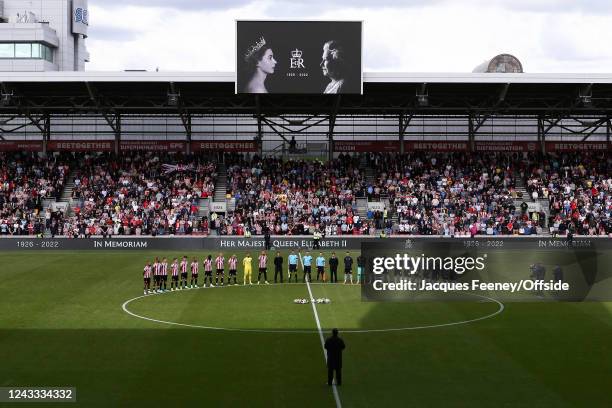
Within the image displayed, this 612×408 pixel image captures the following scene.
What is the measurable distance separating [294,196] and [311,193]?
1253 millimetres

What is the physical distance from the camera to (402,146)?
2496 inches

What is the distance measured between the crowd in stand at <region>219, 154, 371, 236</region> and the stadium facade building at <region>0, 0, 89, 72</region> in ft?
89.2

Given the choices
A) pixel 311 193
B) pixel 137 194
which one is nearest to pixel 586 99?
pixel 311 193

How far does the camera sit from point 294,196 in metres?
58.1

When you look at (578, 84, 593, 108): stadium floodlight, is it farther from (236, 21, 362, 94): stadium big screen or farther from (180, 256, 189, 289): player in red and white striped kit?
(180, 256, 189, 289): player in red and white striped kit

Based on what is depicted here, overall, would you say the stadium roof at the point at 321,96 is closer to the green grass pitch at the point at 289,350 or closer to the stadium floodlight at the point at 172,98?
the stadium floodlight at the point at 172,98

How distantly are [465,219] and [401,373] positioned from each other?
36.7 m

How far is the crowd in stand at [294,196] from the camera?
5419 centimetres

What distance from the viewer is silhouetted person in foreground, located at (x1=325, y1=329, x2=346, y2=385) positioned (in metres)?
18.0

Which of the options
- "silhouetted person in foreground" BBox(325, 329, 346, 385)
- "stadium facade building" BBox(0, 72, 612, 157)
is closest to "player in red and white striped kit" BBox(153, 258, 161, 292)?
"silhouetted person in foreground" BBox(325, 329, 346, 385)

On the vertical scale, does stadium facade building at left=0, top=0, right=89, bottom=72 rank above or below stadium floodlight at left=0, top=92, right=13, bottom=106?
above

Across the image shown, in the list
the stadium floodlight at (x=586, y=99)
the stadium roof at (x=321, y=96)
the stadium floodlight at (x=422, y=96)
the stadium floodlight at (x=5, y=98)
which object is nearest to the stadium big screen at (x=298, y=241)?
the stadium floodlight at (x=422, y=96)

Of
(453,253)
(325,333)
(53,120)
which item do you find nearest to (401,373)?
(325,333)

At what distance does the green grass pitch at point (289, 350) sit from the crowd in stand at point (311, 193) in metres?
21.2
